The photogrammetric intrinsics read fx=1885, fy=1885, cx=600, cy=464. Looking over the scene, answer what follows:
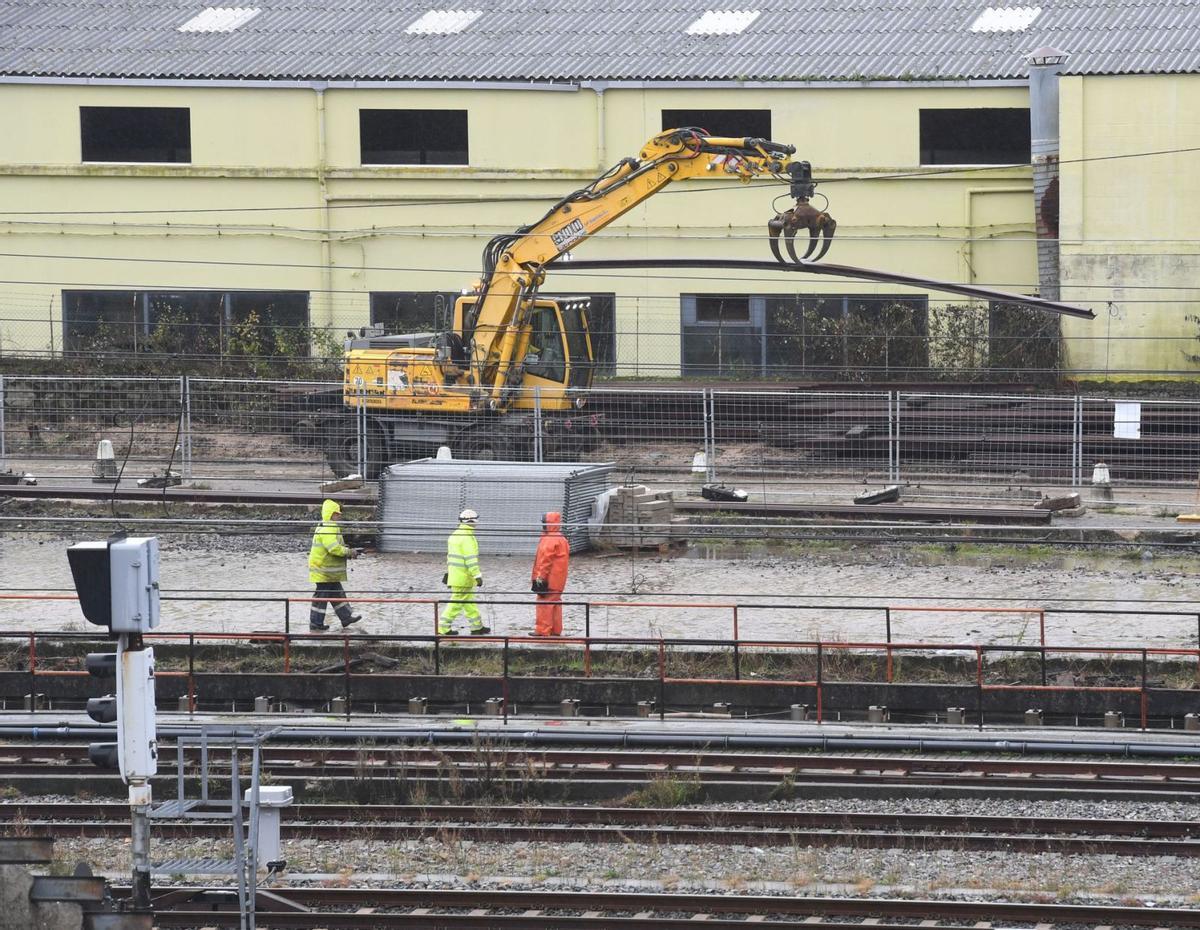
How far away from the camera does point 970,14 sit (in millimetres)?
37344

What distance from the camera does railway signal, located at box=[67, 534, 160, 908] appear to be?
32.0 ft

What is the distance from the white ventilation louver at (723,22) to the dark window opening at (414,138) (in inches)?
203

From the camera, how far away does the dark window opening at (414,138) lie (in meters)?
36.3

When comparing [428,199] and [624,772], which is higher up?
[428,199]

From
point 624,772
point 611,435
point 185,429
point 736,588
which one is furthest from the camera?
point 611,435

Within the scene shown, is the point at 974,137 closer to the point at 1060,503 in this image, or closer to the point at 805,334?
the point at 805,334

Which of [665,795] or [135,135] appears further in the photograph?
[135,135]

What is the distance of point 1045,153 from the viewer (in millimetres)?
34062

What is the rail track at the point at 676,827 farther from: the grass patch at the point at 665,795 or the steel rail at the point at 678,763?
the steel rail at the point at 678,763

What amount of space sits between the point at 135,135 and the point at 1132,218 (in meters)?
18.9

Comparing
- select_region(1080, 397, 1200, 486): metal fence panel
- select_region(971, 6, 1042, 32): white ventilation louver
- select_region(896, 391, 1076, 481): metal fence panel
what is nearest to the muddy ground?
select_region(896, 391, 1076, 481): metal fence panel

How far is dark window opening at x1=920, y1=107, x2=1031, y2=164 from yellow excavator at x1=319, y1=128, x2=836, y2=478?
9.62m

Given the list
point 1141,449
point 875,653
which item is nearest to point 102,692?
point 875,653

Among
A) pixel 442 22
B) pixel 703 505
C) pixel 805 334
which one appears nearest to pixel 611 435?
pixel 703 505
